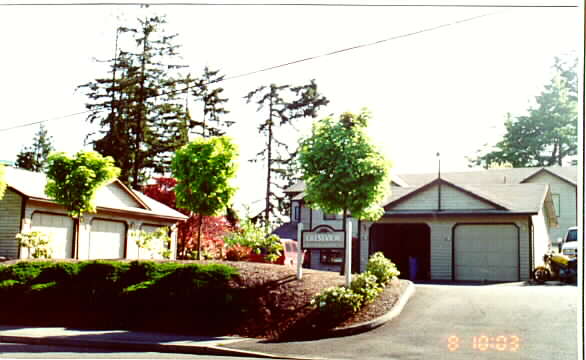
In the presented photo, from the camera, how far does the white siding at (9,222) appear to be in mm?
19391

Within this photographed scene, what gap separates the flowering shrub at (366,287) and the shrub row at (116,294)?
2.46m

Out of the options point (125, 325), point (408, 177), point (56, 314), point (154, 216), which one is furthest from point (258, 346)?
point (408, 177)

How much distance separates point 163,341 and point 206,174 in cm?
737

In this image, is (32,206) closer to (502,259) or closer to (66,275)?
(66,275)

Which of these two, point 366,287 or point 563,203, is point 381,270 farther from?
point 563,203

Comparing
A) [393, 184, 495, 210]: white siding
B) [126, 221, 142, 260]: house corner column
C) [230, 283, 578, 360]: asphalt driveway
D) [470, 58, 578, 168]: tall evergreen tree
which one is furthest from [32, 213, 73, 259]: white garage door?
[470, 58, 578, 168]: tall evergreen tree

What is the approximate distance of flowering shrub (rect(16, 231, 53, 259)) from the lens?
18688 millimetres

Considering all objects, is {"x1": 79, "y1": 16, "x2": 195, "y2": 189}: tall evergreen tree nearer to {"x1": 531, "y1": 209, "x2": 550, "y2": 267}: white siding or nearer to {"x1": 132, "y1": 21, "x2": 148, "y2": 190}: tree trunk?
{"x1": 132, "y1": 21, "x2": 148, "y2": 190}: tree trunk

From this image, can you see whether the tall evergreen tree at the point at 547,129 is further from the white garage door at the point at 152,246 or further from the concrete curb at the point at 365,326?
the concrete curb at the point at 365,326

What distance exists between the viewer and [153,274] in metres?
13.8

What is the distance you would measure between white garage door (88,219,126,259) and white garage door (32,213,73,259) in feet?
4.49

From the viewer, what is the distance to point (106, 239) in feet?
78.7

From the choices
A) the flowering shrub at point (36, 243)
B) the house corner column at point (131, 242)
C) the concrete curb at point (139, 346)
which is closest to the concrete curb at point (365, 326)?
the concrete curb at point (139, 346)

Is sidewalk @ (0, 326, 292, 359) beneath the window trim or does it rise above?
beneath
